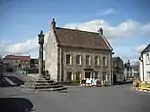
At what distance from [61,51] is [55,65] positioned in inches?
69.6

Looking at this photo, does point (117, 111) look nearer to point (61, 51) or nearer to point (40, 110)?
point (40, 110)

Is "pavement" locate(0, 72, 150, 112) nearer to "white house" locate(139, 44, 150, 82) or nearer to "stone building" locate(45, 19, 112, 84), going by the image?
"white house" locate(139, 44, 150, 82)

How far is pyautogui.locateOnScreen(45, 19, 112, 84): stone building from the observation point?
93.9 feet

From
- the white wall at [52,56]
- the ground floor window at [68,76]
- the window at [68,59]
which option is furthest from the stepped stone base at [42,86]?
the window at [68,59]

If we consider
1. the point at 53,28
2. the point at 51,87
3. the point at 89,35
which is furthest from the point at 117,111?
the point at 89,35

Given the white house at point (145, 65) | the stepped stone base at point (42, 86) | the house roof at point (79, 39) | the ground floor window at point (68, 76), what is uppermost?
the house roof at point (79, 39)

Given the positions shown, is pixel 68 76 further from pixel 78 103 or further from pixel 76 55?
pixel 78 103

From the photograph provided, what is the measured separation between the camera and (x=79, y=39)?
3125cm

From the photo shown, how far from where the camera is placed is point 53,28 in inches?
1175

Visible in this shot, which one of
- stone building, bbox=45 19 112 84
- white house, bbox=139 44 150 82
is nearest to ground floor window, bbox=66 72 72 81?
stone building, bbox=45 19 112 84

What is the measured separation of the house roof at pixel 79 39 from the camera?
29.7 meters

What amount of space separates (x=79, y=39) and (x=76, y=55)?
8.11ft

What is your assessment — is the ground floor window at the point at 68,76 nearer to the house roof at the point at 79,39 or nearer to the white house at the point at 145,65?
the house roof at the point at 79,39

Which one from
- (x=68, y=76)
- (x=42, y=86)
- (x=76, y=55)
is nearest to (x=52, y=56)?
(x=76, y=55)
